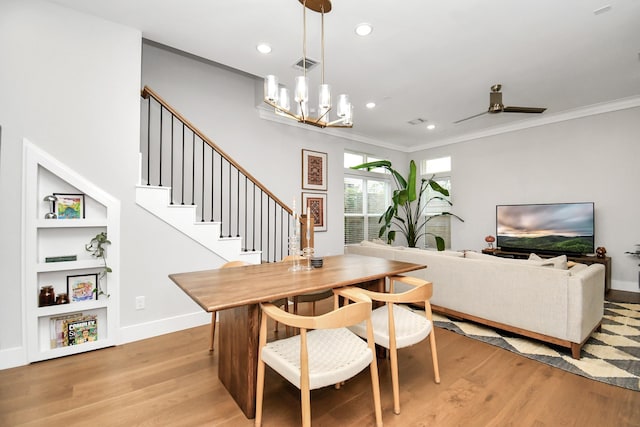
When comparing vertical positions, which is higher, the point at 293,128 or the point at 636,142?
the point at 293,128

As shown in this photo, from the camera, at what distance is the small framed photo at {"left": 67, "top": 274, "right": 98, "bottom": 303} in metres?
2.49

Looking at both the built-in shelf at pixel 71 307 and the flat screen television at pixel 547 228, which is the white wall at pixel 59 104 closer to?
the built-in shelf at pixel 71 307

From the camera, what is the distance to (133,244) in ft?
8.93

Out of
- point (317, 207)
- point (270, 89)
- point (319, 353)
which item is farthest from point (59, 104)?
point (317, 207)

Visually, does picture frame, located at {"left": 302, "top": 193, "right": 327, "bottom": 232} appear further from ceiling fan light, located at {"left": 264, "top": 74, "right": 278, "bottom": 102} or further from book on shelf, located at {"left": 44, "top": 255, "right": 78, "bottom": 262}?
book on shelf, located at {"left": 44, "top": 255, "right": 78, "bottom": 262}

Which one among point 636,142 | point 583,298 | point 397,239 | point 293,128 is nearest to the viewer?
point 583,298

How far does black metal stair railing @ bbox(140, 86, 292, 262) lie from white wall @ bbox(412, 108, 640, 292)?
3954mm

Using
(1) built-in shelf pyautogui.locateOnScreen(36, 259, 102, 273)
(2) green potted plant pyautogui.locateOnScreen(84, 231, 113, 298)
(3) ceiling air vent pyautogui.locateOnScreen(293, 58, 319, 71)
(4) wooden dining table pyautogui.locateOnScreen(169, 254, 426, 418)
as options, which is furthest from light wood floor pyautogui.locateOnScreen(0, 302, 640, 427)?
(3) ceiling air vent pyautogui.locateOnScreen(293, 58, 319, 71)

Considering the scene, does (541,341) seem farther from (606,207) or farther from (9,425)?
(9,425)

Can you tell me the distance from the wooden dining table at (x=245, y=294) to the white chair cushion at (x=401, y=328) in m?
0.32

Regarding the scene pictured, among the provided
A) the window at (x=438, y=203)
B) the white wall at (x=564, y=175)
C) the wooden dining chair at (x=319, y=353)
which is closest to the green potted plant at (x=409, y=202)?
the window at (x=438, y=203)

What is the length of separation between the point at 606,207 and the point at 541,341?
10.5 feet

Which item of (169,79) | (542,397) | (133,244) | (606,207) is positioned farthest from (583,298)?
(169,79)

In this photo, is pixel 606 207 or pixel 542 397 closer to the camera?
pixel 542 397
